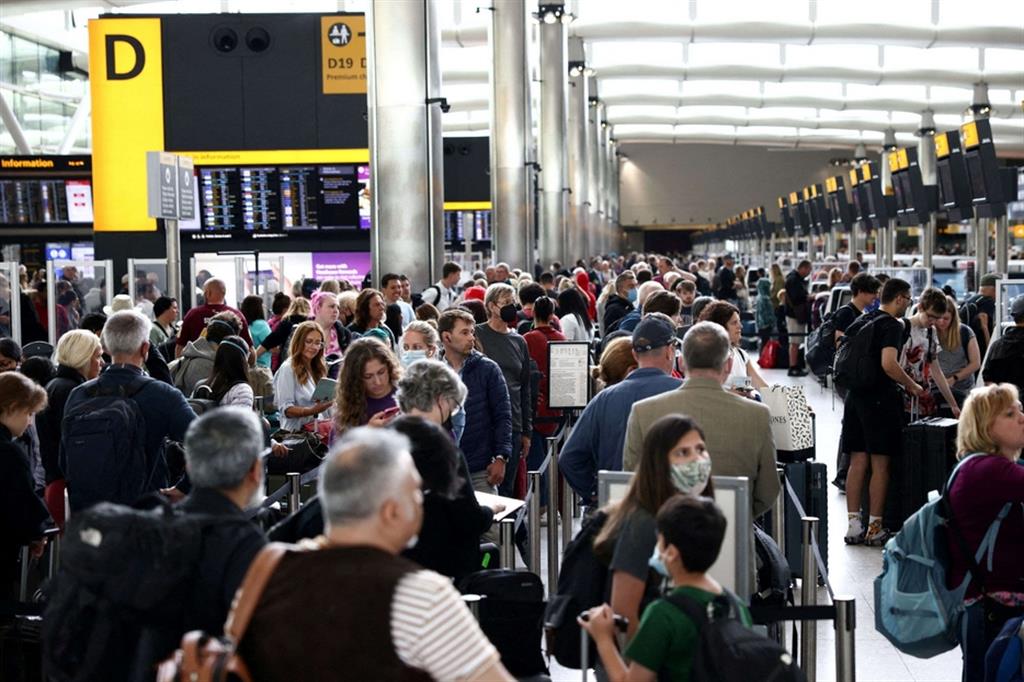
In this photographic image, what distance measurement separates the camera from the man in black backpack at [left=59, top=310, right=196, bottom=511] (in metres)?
5.96

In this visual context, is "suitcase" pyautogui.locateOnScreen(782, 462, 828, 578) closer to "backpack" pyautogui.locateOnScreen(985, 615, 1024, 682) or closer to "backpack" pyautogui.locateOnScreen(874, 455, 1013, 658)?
"backpack" pyautogui.locateOnScreen(874, 455, 1013, 658)

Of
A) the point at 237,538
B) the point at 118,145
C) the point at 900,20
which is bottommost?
the point at 237,538

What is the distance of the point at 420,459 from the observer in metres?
4.54

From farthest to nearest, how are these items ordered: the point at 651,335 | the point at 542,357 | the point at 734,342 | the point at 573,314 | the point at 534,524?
the point at 573,314
the point at 542,357
the point at 734,342
the point at 534,524
the point at 651,335

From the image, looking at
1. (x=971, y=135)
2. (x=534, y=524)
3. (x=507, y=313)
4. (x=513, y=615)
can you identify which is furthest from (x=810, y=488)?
(x=971, y=135)

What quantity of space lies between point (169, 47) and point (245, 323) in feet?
36.2

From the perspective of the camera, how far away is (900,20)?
3775 cm

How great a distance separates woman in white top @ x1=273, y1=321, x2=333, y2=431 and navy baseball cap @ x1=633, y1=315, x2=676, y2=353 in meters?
2.89

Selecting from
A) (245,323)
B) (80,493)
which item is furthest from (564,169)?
(80,493)

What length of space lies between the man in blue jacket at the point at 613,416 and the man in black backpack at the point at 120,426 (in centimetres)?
160

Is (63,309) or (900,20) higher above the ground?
(900,20)

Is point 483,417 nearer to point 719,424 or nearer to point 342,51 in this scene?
point 719,424

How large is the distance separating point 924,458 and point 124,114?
1533cm

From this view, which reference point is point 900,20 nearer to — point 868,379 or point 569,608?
point 868,379
